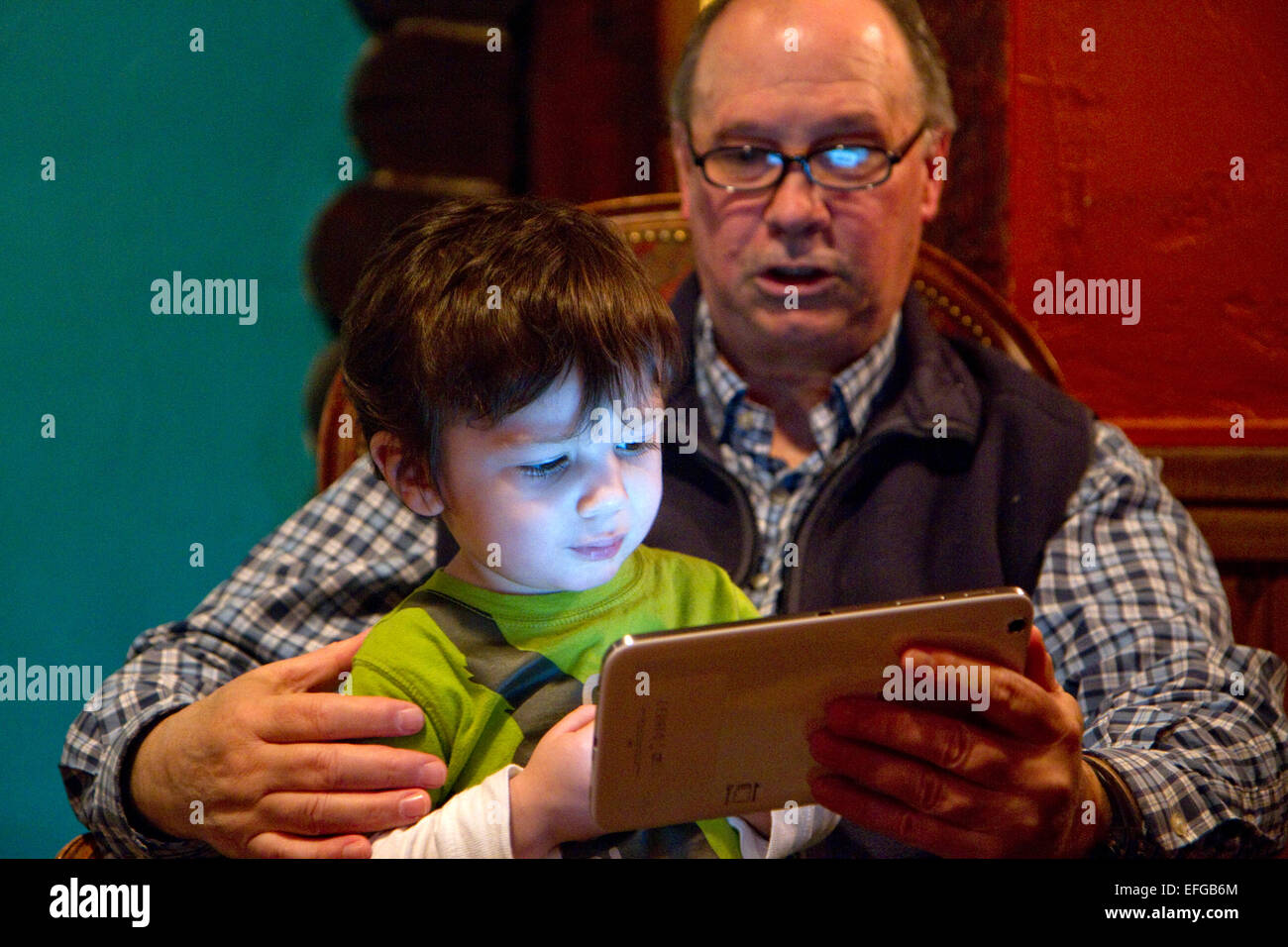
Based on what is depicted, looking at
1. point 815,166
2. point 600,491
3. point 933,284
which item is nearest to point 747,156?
point 815,166

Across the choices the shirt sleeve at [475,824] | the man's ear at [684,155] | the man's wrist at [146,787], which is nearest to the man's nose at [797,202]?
the man's ear at [684,155]

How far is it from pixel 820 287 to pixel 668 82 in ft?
1.26

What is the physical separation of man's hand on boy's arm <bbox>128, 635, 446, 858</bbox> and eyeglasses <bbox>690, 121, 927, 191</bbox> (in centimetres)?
55

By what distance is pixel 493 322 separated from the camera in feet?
2.12

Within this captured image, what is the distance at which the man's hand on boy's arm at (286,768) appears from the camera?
676 millimetres

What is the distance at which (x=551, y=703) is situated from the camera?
0.68m

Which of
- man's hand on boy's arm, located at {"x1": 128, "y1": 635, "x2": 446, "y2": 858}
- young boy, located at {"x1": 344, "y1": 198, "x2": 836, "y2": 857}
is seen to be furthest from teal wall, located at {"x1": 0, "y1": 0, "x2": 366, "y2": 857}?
young boy, located at {"x1": 344, "y1": 198, "x2": 836, "y2": 857}

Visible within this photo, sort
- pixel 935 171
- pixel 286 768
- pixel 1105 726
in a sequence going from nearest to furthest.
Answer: pixel 286 768 < pixel 1105 726 < pixel 935 171

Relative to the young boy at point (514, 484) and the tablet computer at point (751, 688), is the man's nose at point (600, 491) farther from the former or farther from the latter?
the tablet computer at point (751, 688)

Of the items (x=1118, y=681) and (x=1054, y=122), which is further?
(x=1054, y=122)

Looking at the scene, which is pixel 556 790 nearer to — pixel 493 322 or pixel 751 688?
pixel 751 688

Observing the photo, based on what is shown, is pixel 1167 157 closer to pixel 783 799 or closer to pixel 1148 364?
pixel 1148 364

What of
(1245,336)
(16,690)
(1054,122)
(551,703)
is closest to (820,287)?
(1054,122)

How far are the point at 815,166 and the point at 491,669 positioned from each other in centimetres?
57
